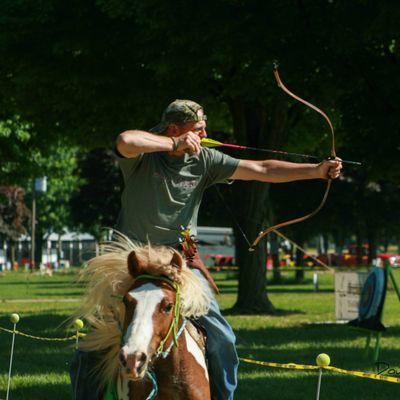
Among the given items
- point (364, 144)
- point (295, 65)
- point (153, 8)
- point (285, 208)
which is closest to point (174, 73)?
point (153, 8)

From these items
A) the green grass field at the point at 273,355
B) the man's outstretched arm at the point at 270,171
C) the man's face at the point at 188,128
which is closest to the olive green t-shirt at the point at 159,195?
the man's face at the point at 188,128

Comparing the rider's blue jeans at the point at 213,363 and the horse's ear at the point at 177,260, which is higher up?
the horse's ear at the point at 177,260

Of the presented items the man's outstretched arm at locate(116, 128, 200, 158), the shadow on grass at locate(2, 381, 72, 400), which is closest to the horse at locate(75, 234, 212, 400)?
the man's outstretched arm at locate(116, 128, 200, 158)

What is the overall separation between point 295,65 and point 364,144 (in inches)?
80.0

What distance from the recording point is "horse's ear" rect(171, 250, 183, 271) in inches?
209

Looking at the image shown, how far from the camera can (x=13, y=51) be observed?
22.7 metres

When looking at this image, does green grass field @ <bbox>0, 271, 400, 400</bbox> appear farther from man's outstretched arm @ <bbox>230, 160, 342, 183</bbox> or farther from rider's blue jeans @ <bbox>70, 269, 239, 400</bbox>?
man's outstretched arm @ <bbox>230, 160, 342, 183</bbox>

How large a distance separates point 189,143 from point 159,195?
0.45 metres

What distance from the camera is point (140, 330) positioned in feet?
15.9

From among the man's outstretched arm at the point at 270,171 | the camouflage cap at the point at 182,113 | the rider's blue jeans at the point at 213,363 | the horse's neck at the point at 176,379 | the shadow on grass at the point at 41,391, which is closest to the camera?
the horse's neck at the point at 176,379

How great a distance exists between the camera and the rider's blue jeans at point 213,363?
5.73 meters

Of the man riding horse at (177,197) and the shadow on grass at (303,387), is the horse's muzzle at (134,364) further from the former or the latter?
the shadow on grass at (303,387)

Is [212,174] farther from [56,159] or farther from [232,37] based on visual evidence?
[56,159]

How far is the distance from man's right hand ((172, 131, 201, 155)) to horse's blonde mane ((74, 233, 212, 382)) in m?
0.55
